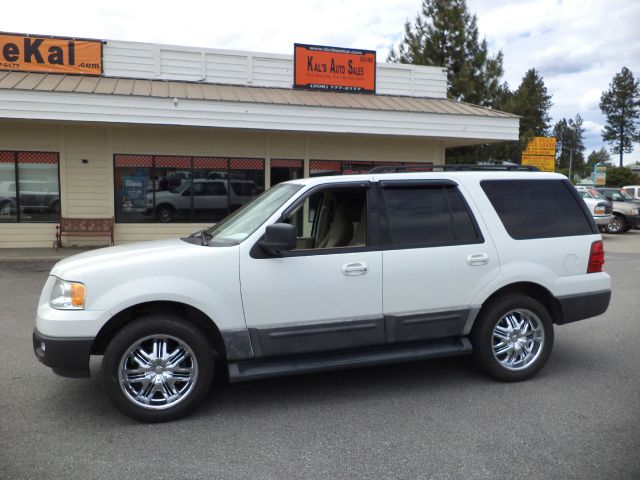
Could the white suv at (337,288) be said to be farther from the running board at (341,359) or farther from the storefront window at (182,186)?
the storefront window at (182,186)

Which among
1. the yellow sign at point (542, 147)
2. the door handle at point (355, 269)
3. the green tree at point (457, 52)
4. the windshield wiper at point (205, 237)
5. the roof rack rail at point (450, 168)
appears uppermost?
the green tree at point (457, 52)

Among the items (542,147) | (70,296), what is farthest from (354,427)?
(542,147)

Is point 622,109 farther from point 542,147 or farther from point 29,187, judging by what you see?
point 29,187

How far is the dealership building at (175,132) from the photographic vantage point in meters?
13.2

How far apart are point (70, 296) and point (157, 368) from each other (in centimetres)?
79

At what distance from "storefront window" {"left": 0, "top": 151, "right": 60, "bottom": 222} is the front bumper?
11902 millimetres

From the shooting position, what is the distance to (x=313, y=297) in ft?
13.4

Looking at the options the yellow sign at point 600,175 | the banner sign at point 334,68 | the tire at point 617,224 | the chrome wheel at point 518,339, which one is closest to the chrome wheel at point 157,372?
the chrome wheel at point 518,339

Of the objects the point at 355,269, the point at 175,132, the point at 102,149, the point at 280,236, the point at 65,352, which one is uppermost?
the point at 175,132

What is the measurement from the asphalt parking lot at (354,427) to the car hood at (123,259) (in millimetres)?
1085

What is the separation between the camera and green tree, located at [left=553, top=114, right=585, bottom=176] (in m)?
102

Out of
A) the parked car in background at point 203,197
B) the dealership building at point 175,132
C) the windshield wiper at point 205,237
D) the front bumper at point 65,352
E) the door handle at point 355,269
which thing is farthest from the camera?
the parked car in background at point 203,197

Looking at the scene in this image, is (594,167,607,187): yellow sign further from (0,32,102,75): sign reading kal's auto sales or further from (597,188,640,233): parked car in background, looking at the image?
(0,32,102,75): sign reading kal's auto sales

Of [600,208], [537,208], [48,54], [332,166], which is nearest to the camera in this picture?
[537,208]
